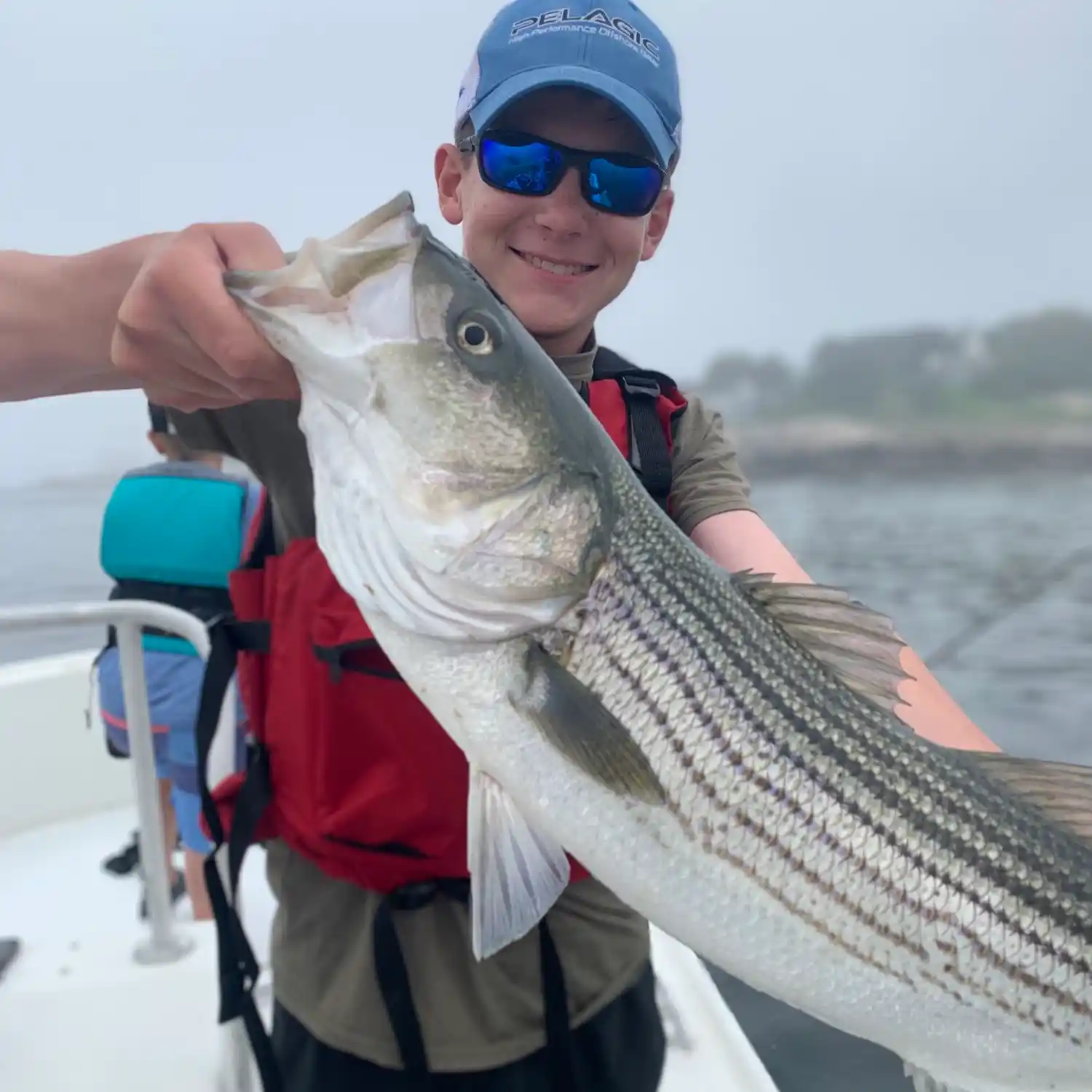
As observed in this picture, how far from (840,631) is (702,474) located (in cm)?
57

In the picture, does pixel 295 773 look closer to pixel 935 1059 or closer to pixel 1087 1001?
pixel 935 1059

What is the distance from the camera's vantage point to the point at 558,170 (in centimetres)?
179

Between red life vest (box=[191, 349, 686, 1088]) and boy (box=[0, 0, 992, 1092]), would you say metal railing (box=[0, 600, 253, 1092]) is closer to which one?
red life vest (box=[191, 349, 686, 1088])

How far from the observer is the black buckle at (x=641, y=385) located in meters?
1.98

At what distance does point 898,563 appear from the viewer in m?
19.4

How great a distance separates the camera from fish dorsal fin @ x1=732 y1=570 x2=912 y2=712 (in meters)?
1.51

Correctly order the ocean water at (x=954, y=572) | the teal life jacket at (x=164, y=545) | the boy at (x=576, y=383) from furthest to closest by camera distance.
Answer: the ocean water at (x=954, y=572)
the teal life jacket at (x=164, y=545)
the boy at (x=576, y=383)

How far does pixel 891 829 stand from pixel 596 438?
0.81m

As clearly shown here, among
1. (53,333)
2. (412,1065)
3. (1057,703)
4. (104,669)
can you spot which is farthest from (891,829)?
(1057,703)

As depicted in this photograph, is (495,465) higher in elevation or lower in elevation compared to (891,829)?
higher

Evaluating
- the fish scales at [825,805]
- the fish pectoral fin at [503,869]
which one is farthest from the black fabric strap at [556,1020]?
the fish scales at [825,805]

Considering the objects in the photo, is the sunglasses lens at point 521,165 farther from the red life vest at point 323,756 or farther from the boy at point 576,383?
the red life vest at point 323,756

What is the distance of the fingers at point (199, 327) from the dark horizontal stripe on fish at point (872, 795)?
0.63 metres

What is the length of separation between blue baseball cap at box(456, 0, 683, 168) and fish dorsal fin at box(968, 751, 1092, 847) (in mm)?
1386
